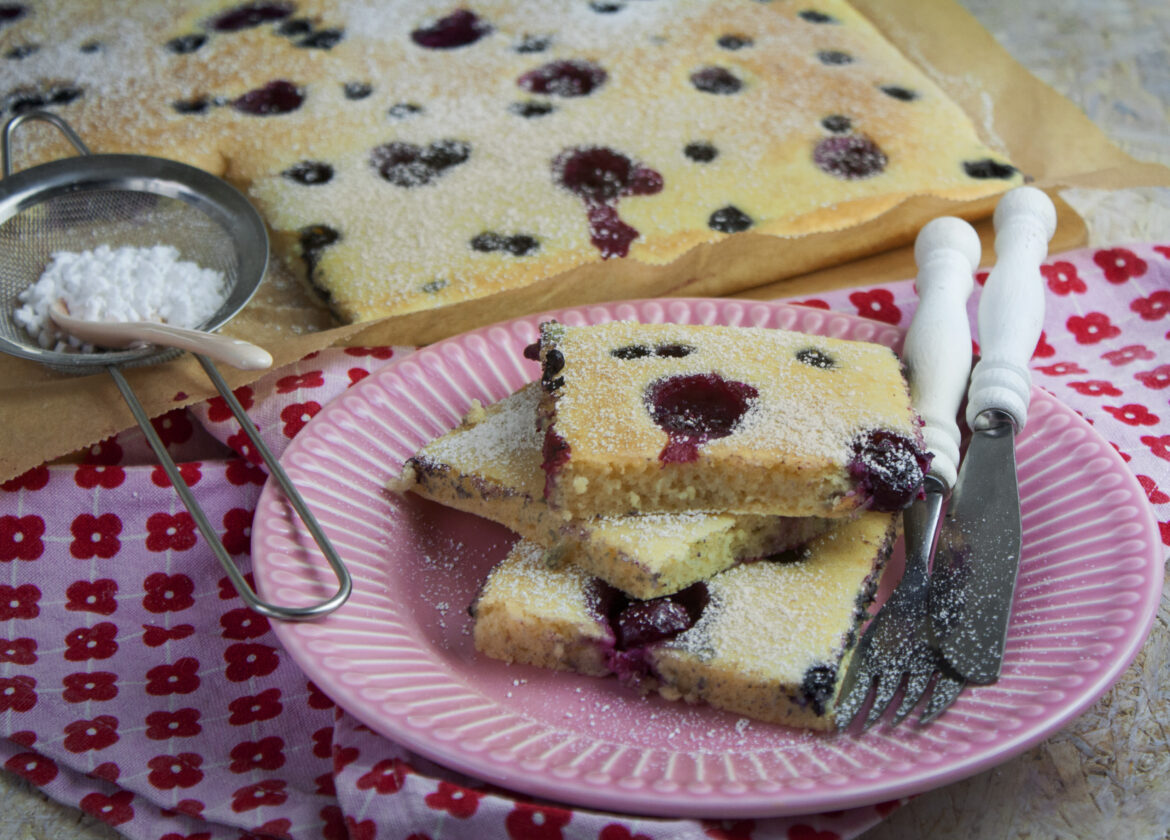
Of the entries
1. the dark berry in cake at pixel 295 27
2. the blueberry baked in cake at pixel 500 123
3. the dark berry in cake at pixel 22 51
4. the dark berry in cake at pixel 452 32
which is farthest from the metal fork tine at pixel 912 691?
the dark berry in cake at pixel 22 51

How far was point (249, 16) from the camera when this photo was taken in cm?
232

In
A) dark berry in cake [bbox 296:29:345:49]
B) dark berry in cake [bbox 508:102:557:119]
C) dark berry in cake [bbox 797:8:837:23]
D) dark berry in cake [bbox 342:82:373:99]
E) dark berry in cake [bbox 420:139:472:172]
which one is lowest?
dark berry in cake [bbox 420:139:472:172]

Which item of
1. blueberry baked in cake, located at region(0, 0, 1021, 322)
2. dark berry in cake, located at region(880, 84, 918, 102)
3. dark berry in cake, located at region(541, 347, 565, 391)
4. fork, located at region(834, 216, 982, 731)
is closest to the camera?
fork, located at region(834, 216, 982, 731)

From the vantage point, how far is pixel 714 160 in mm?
1967

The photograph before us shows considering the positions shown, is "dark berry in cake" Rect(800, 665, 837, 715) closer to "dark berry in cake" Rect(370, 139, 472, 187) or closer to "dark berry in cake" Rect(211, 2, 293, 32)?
"dark berry in cake" Rect(370, 139, 472, 187)

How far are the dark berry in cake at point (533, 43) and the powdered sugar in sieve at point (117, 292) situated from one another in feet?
2.93

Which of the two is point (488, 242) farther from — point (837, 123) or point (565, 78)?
point (837, 123)

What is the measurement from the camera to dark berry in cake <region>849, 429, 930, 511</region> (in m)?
1.16

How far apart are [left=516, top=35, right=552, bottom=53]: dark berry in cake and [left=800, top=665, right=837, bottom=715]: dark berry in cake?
1588 millimetres

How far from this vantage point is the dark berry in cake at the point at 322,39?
2.24m

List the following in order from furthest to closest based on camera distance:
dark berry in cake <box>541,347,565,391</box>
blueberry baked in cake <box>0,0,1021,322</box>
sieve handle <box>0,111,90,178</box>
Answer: sieve handle <box>0,111,90,178</box>, blueberry baked in cake <box>0,0,1021,322</box>, dark berry in cake <box>541,347,565,391</box>

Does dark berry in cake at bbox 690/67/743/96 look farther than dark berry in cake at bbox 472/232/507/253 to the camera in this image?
Yes

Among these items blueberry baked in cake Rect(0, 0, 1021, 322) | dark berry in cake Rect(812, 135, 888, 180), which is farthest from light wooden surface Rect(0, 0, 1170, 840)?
dark berry in cake Rect(812, 135, 888, 180)

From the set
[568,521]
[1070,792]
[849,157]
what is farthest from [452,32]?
[1070,792]
